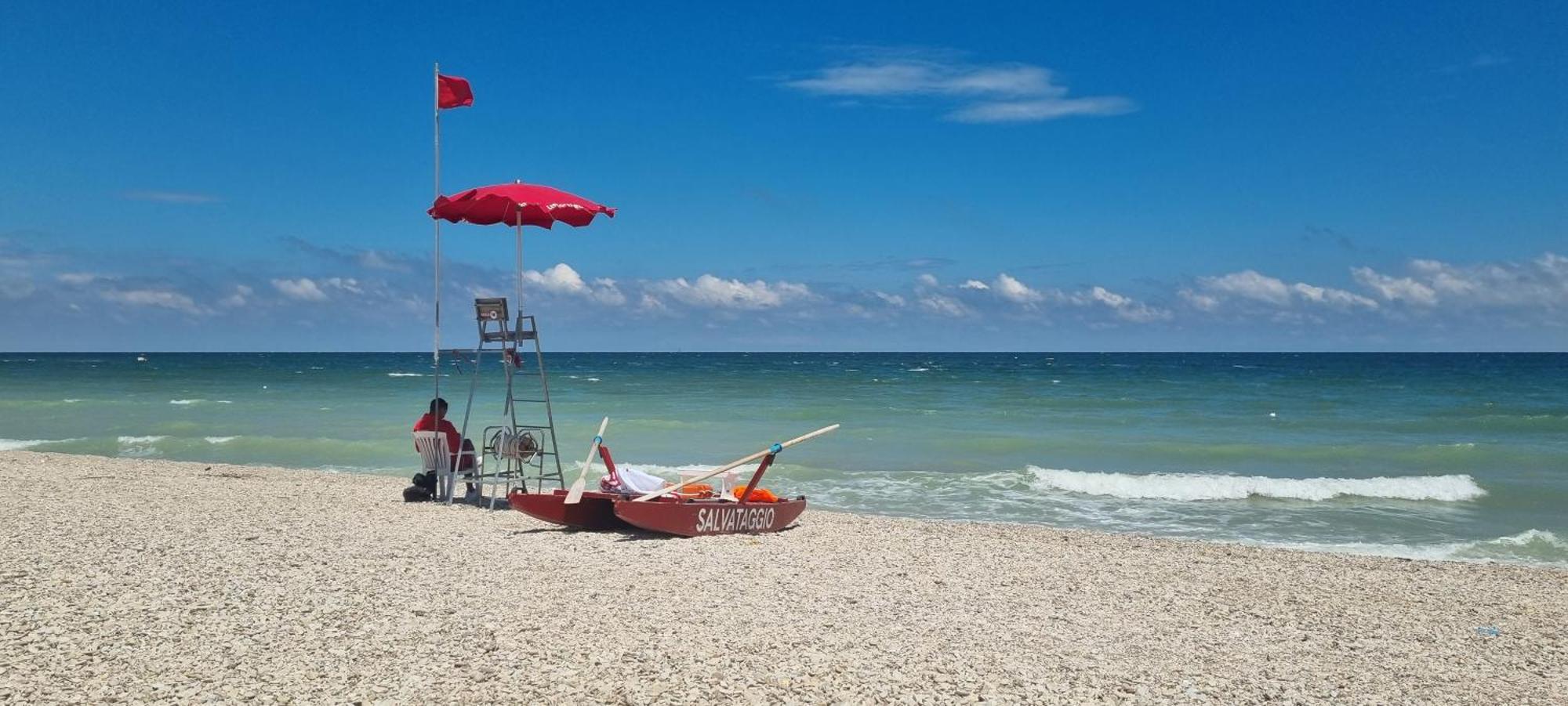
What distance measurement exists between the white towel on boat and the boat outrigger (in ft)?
0.04

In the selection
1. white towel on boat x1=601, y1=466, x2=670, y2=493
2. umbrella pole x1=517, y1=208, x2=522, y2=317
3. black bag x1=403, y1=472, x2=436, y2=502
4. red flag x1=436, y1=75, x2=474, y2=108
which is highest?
red flag x1=436, y1=75, x2=474, y2=108

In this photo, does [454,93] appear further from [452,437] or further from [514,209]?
[452,437]

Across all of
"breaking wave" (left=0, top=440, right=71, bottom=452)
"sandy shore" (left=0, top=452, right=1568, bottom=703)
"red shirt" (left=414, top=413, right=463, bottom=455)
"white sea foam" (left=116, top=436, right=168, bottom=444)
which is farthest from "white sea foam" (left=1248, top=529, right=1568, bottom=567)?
"breaking wave" (left=0, top=440, right=71, bottom=452)

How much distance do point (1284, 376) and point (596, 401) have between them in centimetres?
4280

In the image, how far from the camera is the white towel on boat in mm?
9812

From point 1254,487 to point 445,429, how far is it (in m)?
11.3

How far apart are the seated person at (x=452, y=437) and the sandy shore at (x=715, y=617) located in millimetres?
1067

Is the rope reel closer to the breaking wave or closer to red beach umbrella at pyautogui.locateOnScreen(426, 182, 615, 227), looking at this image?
red beach umbrella at pyautogui.locateOnScreen(426, 182, 615, 227)

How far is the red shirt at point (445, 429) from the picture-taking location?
11309mm

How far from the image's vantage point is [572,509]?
32.1 feet

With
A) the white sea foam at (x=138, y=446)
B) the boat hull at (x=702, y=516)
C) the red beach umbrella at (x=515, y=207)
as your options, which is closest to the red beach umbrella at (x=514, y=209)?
the red beach umbrella at (x=515, y=207)

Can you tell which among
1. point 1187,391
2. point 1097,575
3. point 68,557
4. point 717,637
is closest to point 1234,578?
point 1097,575

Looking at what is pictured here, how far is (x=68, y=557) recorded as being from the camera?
7.50 metres

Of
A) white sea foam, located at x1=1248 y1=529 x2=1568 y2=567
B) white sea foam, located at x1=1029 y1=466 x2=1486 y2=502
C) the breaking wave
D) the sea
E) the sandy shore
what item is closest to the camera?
the sandy shore
